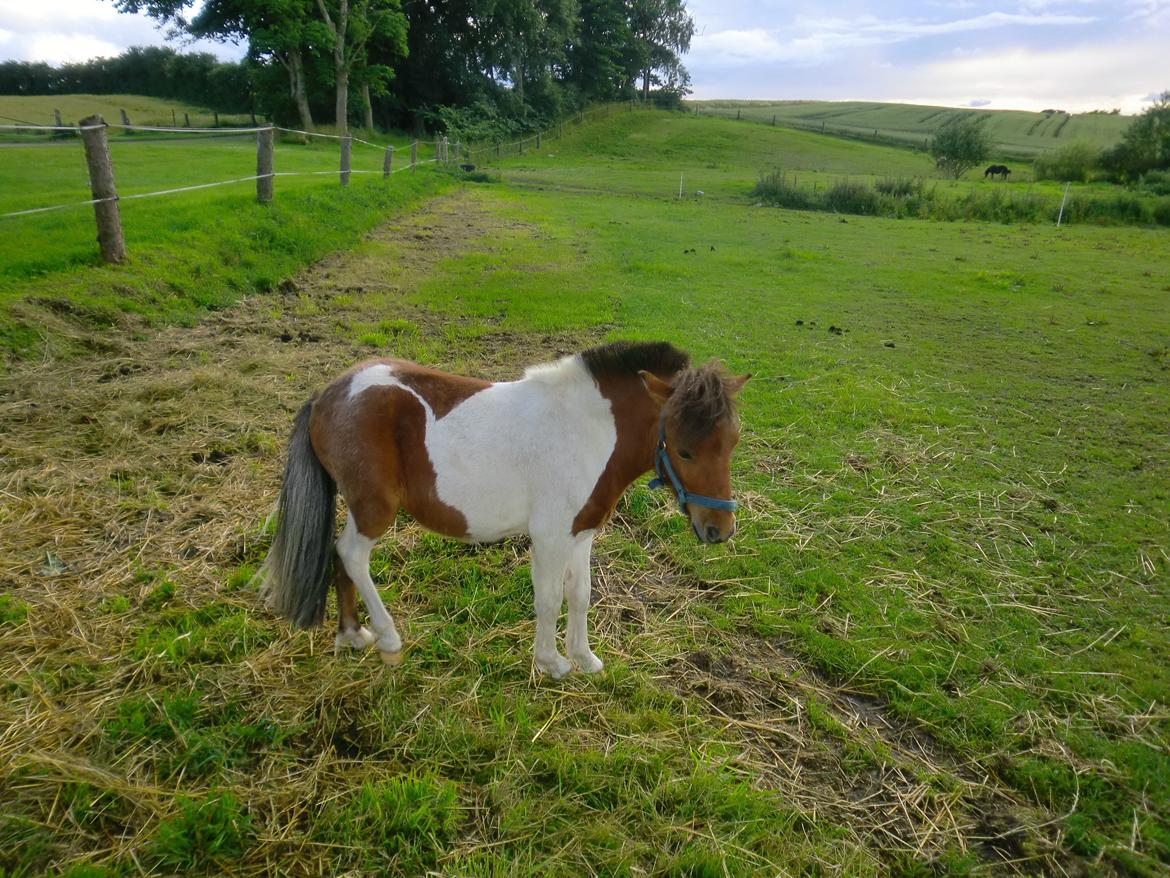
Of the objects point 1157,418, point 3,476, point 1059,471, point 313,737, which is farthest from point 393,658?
point 1157,418

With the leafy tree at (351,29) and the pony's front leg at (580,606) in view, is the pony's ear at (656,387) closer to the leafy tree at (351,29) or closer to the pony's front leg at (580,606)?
the pony's front leg at (580,606)

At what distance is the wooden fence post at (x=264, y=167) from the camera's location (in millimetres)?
10875

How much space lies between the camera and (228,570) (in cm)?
352

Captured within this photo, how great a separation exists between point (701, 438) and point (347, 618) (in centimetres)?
196

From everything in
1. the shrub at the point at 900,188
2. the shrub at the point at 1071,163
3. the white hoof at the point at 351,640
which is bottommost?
the white hoof at the point at 351,640

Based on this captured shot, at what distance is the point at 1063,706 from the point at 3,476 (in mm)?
6408

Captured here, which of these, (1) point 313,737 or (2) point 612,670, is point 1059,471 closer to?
(2) point 612,670

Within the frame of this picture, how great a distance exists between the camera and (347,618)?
119 inches

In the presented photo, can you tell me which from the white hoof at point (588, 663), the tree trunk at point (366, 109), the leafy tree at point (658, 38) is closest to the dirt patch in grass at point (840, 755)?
the white hoof at point (588, 663)

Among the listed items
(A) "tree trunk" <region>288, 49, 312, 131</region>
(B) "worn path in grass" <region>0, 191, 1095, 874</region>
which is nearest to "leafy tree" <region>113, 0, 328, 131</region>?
(A) "tree trunk" <region>288, 49, 312, 131</region>

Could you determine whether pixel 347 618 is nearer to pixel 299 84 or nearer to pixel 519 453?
pixel 519 453

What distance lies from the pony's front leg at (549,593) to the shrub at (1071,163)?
41.2m

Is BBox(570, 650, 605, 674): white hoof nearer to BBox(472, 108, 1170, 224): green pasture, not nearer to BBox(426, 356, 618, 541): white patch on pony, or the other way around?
BBox(426, 356, 618, 541): white patch on pony

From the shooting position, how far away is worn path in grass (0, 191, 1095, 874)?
221 centimetres
